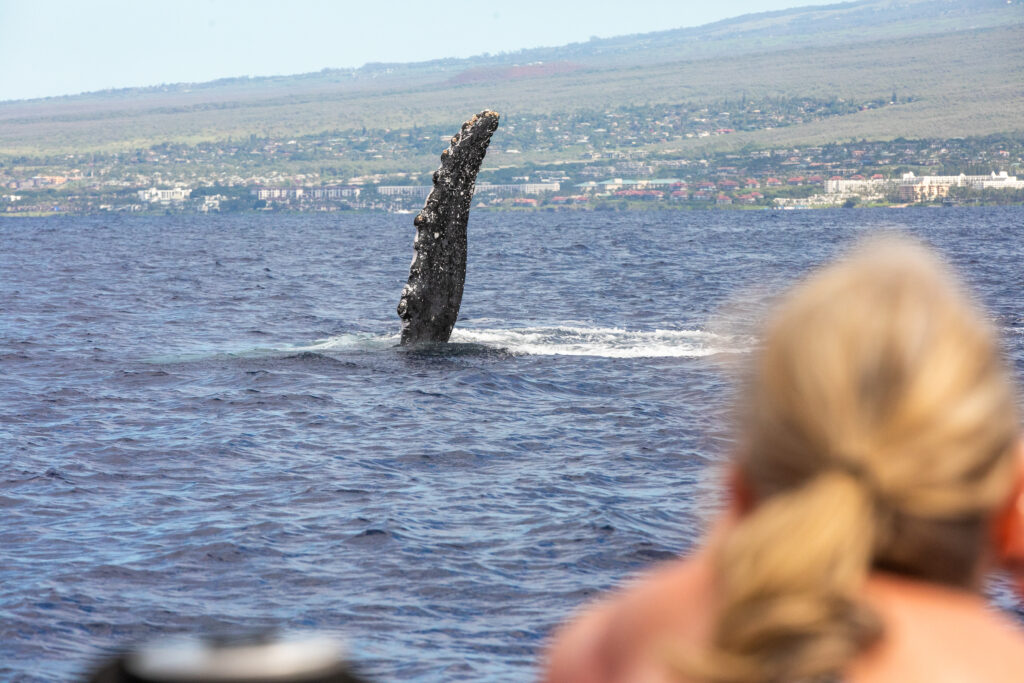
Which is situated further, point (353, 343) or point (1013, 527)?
point (353, 343)

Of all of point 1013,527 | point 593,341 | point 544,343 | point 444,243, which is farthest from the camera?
point 593,341

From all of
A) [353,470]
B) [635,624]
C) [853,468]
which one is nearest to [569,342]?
[353,470]

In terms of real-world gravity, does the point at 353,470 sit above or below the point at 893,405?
below

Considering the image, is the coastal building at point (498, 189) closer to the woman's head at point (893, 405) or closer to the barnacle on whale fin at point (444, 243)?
the barnacle on whale fin at point (444, 243)

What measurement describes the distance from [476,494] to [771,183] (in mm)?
159204

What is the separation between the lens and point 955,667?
1338 mm

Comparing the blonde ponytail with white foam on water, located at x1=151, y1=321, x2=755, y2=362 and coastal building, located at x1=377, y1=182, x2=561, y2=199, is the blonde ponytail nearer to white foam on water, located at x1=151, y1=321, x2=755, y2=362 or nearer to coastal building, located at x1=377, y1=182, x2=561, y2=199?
white foam on water, located at x1=151, y1=321, x2=755, y2=362

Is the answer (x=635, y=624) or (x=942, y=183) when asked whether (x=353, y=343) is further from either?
(x=942, y=183)

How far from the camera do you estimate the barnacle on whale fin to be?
2031cm

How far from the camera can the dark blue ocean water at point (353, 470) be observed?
28.2 feet

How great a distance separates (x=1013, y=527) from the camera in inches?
66.5

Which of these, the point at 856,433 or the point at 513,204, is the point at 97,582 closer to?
the point at 856,433

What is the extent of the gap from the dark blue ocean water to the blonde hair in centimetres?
35

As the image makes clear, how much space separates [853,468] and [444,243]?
19198 mm
